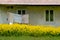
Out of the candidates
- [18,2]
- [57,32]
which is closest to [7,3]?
[18,2]

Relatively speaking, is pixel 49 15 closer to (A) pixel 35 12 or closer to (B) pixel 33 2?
(A) pixel 35 12

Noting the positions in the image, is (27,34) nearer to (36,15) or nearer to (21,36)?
(21,36)

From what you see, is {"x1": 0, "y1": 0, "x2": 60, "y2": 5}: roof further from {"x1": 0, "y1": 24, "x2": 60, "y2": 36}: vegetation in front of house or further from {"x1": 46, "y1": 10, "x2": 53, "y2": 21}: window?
{"x1": 0, "y1": 24, "x2": 60, "y2": 36}: vegetation in front of house

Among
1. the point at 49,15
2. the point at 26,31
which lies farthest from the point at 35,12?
the point at 26,31

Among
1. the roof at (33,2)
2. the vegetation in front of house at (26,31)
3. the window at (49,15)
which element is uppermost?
the roof at (33,2)

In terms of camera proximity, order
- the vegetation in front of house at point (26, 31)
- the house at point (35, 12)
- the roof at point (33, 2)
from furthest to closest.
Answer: the house at point (35, 12) < the roof at point (33, 2) < the vegetation in front of house at point (26, 31)

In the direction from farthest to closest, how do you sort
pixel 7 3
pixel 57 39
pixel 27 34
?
pixel 7 3
pixel 27 34
pixel 57 39

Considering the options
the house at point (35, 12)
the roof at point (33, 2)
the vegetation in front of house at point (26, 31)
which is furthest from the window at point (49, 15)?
the vegetation in front of house at point (26, 31)

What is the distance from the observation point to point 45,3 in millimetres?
21812

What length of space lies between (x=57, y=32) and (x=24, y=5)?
498 cm

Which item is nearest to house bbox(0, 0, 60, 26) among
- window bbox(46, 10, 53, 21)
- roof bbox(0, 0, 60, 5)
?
window bbox(46, 10, 53, 21)

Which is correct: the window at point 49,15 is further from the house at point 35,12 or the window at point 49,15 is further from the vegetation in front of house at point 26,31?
the vegetation in front of house at point 26,31

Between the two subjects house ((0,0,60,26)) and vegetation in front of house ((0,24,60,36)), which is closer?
vegetation in front of house ((0,24,60,36))

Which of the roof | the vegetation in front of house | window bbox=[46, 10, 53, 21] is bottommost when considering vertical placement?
the vegetation in front of house
